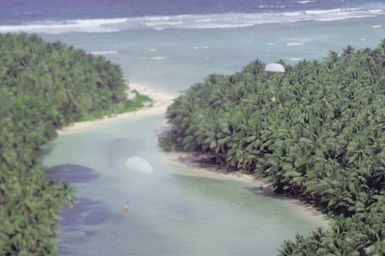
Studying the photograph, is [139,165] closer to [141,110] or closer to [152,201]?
[152,201]

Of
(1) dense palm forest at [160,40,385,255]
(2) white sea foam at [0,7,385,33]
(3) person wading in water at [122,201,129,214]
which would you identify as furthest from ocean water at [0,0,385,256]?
(1) dense palm forest at [160,40,385,255]

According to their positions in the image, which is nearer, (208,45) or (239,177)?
(239,177)

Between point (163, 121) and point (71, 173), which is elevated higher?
point (163, 121)

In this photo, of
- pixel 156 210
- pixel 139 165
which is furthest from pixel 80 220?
pixel 139 165

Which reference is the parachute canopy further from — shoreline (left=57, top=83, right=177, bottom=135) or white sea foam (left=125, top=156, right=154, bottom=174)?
white sea foam (left=125, top=156, right=154, bottom=174)

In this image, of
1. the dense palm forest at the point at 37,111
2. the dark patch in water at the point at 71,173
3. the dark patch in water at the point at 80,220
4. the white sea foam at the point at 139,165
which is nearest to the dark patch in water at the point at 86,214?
the dark patch in water at the point at 80,220
